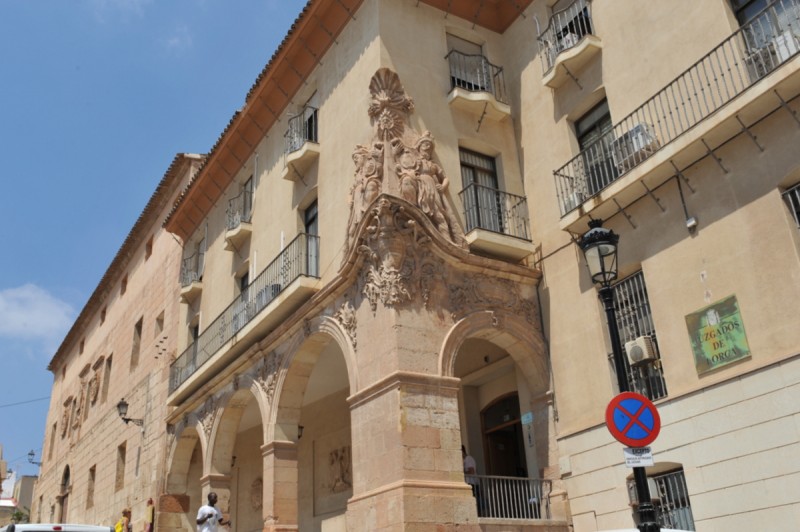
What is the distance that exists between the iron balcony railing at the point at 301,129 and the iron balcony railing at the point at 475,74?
3.39 m

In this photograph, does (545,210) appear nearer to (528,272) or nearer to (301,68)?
(528,272)

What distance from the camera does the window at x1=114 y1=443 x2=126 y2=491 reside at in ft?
81.3

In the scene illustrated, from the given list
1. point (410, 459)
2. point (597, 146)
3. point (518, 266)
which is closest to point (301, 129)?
point (518, 266)

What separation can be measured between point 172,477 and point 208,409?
325cm

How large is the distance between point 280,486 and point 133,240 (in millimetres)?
18653

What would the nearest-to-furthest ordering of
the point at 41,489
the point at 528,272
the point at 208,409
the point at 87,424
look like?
the point at 528,272
the point at 208,409
the point at 87,424
the point at 41,489

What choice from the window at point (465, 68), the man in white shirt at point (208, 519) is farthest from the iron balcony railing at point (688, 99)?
the man in white shirt at point (208, 519)

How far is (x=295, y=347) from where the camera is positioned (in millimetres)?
14594

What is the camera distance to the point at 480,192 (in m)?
14.1

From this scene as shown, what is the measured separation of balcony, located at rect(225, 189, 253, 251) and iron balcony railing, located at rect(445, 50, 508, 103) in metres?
6.83

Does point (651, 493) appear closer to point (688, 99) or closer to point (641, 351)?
point (641, 351)

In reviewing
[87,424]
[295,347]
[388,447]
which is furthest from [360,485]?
[87,424]

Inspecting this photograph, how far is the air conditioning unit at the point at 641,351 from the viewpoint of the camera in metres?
10.8

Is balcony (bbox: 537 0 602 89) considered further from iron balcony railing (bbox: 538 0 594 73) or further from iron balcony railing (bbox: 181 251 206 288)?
iron balcony railing (bbox: 181 251 206 288)
